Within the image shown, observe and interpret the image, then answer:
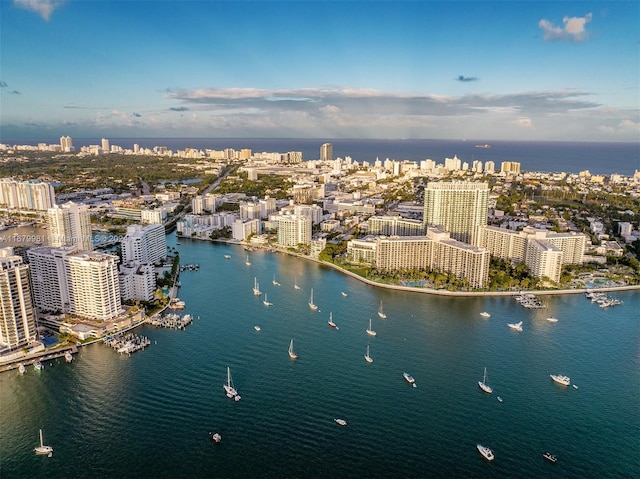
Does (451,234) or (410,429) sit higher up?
(451,234)

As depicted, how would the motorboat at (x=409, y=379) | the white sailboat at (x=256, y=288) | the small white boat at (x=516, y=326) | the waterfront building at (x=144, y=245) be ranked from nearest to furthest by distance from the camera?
the motorboat at (x=409, y=379)
the small white boat at (x=516, y=326)
the white sailboat at (x=256, y=288)
the waterfront building at (x=144, y=245)

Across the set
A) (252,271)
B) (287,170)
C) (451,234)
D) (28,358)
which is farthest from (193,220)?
(287,170)

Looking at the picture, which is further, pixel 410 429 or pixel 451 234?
pixel 451 234

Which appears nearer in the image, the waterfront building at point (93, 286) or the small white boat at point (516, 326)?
the waterfront building at point (93, 286)

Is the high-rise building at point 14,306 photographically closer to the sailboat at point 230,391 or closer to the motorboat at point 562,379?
the sailboat at point 230,391

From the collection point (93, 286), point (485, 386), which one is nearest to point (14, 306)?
point (93, 286)

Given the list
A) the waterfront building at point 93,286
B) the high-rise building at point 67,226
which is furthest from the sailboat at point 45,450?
the high-rise building at point 67,226

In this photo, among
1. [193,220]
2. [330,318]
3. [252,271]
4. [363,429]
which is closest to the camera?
[363,429]

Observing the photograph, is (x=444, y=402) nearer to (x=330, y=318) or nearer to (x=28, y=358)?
(x=330, y=318)
